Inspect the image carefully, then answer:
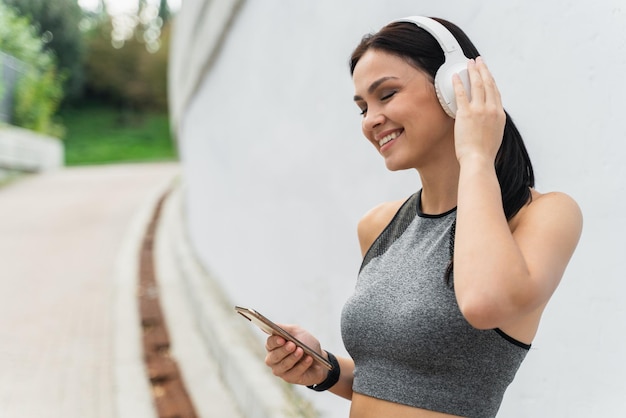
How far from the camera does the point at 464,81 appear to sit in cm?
156

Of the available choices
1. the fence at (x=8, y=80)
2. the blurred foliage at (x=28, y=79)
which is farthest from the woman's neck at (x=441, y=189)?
the blurred foliage at (x=28, y=79)

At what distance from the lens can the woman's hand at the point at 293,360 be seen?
1.90 meters

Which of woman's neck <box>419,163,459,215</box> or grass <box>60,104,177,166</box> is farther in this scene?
grass <box>60,104,177,166</box>

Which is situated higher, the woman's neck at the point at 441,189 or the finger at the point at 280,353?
the woman's neck at the point at 441,189

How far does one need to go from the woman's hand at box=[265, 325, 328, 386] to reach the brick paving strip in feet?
8.86

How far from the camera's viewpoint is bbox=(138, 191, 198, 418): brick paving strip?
471 cm

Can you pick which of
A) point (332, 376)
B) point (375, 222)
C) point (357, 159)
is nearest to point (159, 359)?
point (357, 159)

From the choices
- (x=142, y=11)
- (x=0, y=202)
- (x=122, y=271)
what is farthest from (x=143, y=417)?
(x=142, y=11)

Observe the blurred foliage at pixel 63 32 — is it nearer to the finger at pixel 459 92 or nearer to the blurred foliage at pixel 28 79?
the blurred foliage at pixel 28 79

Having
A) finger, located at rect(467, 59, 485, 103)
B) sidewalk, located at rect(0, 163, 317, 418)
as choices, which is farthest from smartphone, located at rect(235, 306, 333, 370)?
sidewalk, located at rect(0, 163, 317, 418)

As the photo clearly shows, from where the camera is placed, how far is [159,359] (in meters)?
5.77

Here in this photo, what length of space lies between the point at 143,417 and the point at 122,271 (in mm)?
4440

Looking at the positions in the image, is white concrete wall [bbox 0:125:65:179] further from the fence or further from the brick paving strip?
the brick paving strip

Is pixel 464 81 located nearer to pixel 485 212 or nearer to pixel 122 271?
pixel 485 212
